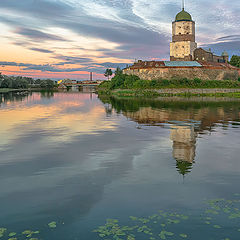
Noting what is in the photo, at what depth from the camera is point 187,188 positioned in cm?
1166

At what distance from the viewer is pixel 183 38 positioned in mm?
109750

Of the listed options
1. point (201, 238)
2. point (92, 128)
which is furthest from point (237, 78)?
point (201, 238)

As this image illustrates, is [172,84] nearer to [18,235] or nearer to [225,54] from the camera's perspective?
[225,54]

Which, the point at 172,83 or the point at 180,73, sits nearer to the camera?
the point at 172,83

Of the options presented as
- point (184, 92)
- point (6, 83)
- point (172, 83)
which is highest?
point (6, 83)

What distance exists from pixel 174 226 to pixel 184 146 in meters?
11.1

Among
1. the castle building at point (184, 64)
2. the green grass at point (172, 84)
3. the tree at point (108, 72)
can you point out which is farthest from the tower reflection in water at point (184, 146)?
the tree at point (108, 72)

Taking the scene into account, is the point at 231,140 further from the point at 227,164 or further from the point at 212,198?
the point at 212,198

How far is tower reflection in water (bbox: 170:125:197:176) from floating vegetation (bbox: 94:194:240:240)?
167 inches

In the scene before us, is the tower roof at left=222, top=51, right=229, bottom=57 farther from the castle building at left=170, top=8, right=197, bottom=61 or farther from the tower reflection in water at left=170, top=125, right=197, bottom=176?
the tower reflection in water at left=170, top=125, right=197, bottom=176

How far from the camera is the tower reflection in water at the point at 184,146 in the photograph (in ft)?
48.8

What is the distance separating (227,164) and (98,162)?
7.00 meters

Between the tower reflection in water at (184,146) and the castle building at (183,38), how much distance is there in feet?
293

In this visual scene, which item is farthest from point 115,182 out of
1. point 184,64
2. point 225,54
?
point 225,54
